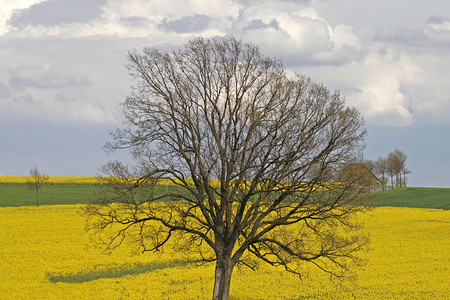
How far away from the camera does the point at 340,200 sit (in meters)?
20.7

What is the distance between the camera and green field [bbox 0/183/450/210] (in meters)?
75.6

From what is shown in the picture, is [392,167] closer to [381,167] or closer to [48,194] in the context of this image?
[381,167]

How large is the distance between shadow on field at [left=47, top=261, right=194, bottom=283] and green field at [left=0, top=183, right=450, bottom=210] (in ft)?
122

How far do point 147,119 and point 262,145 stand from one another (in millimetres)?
5040

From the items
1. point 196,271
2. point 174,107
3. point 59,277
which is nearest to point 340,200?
point 174,107

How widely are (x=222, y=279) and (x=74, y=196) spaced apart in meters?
63.0

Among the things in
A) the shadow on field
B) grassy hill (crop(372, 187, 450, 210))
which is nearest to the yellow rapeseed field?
the shadow on field

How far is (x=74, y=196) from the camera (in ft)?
262

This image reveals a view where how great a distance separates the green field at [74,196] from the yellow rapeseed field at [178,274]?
27961 millimetres

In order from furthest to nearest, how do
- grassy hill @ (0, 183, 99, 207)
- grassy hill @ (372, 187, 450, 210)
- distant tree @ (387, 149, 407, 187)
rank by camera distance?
distant tree @ (387, 149, 407, 187) → grassy hill @ (372, 187, 450, 210) → grassy hill @ (0, 183, 99, 207)

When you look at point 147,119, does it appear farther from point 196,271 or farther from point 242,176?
point 196,271

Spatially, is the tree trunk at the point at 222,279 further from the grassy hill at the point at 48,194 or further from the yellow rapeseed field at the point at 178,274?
the grassy hill at the point at 48,194

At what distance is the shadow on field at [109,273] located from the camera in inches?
1243

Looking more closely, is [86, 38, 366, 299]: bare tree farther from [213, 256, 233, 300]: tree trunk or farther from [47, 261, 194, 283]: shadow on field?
[47, 261, 194, 283]: shadow on field
